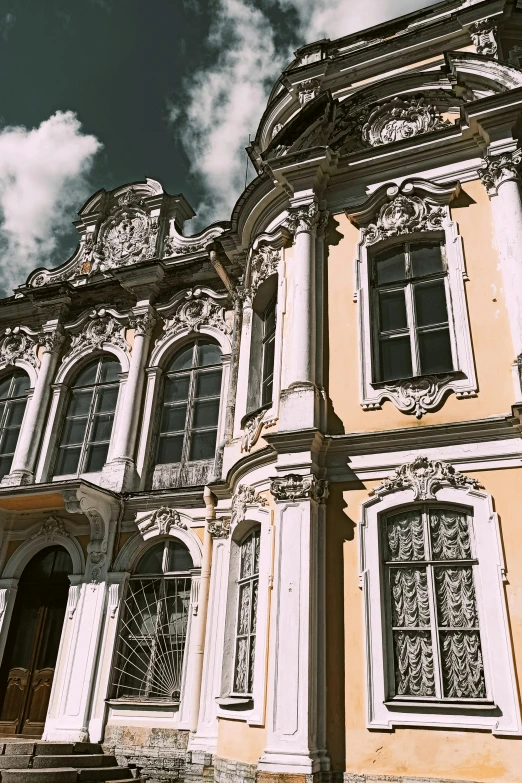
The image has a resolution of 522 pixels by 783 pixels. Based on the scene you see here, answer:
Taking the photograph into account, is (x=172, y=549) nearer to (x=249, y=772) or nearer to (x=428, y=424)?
(x=249, y=772)

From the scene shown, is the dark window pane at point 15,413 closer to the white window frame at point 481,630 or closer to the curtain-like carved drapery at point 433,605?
the white window frame at point 481,630

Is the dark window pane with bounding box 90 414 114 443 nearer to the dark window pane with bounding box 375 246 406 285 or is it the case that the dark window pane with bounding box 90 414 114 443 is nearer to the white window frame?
the dark window pane with bounding box 375 246 406 285

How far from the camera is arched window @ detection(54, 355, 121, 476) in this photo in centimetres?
1186

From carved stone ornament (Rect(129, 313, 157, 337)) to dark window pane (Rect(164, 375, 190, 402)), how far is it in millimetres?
1044

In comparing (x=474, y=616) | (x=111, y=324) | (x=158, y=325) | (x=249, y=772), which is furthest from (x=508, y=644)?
(x=111, y=324)

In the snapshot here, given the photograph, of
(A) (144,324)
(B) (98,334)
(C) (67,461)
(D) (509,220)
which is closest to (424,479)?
(D) (509,220)

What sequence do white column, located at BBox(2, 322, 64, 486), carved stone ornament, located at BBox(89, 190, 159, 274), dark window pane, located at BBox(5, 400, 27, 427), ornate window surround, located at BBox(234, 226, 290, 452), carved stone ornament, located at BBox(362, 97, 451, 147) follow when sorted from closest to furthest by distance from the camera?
1. ornate window surround, located at BBox(234, 226, 290, 452)
2. carved stone ornament, located at BBox(362, 97, 451, 147)
3. white column, located at BBox(2, 322, 64, 486)
4. dark window pane, located at BBox(5, 400, 27, 427)
5. carved stone ornament, located at BBox(89, 190, 159, 274)

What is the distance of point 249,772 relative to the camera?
6.91 m

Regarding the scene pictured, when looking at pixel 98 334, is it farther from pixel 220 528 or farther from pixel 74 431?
pixel 220 528

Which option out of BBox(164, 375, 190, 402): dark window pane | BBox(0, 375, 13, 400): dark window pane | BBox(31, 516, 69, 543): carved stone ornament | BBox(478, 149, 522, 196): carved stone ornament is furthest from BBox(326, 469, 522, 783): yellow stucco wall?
BBox(0, 375, 13, 400): dark window pane

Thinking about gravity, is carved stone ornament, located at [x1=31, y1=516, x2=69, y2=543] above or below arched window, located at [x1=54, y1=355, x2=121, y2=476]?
below

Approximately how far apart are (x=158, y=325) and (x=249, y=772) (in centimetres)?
793

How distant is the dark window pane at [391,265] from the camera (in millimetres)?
8953

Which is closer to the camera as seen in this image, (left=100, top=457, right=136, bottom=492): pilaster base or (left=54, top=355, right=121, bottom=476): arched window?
(left=100, top=457, right=136, bottom=492): pilaster base
